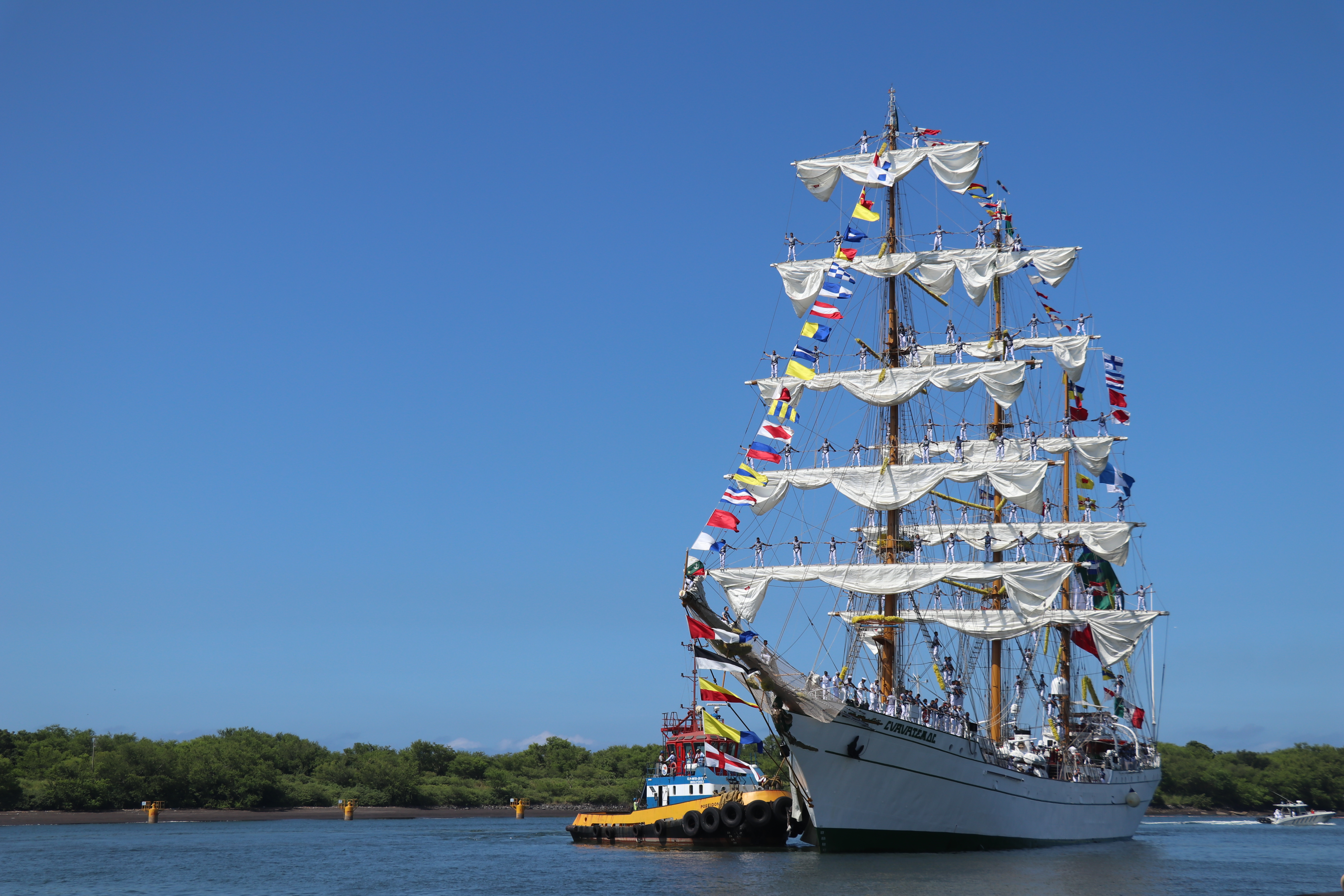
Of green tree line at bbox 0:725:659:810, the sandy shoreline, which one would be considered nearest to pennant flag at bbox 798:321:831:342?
the sandy shoreline

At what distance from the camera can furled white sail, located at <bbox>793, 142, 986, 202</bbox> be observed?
2195 inches

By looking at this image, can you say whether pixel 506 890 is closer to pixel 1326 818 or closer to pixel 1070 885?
pixel 1070 885

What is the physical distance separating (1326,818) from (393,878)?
10137cm

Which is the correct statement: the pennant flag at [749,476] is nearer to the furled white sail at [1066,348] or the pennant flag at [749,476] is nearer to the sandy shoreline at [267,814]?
the furled white sail at [1066,348]

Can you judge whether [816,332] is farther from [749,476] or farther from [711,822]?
[711,822]

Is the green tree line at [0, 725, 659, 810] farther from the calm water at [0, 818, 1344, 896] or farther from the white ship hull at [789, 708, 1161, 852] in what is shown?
the white ship hull at [789, 708, 1161, 852]

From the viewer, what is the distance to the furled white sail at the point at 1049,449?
2606 inches

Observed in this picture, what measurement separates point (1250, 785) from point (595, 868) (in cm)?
11599

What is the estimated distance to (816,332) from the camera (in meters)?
52.0

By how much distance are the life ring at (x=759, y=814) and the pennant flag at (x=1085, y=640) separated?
23.4 metres

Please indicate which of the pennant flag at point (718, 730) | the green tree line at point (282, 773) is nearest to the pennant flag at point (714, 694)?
the pennant flag at point (718, 730)

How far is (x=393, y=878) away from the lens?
153 feet

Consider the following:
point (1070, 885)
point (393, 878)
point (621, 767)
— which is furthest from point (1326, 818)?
point (393, 878)

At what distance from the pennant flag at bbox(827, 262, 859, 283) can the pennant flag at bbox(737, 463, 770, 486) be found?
915 cm
